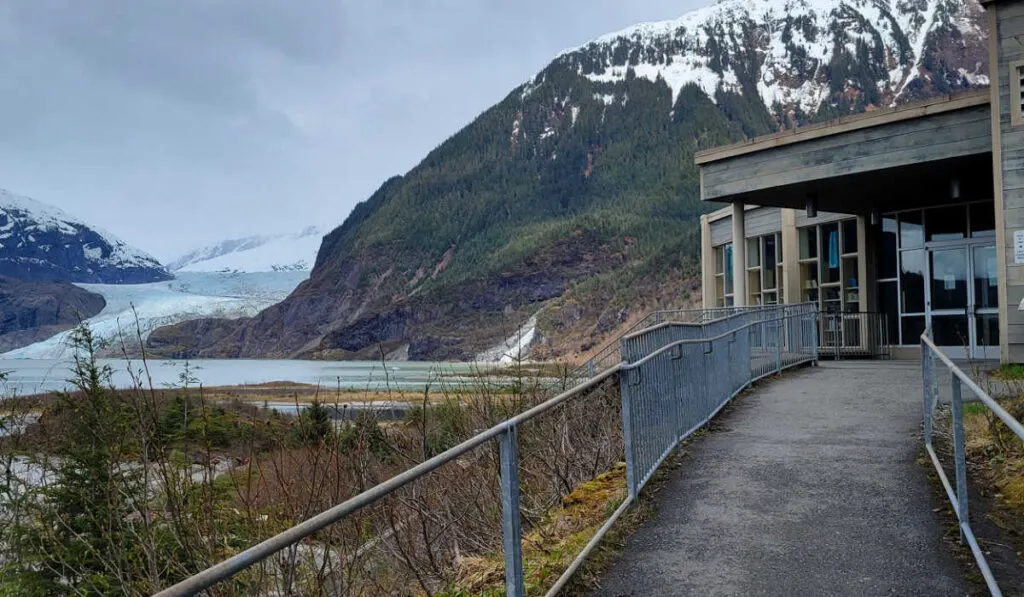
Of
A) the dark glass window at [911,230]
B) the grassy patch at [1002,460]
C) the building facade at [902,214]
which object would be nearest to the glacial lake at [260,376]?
the grassy patch at [1002,460]

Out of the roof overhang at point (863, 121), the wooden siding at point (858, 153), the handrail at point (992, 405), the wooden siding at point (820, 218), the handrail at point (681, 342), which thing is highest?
the roof overhang at point (863, 121)

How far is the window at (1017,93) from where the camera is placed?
49.9ft

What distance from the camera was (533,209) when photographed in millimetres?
193250

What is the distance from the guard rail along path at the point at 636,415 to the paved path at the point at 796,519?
1.23 feet

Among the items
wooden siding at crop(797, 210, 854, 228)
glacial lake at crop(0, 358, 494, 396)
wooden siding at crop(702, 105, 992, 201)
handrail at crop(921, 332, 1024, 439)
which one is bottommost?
glacial lake at crop(0, 358, 494, 396)

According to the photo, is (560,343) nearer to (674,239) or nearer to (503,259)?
(674,239)

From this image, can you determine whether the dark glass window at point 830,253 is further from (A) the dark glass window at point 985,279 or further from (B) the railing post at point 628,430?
(B) the railing post at point 628,430

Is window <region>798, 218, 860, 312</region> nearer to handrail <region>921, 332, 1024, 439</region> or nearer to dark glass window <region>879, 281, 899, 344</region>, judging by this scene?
dark glass window <region>879, 281, 899, 344</region>

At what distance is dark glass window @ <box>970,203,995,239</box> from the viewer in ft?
64.8

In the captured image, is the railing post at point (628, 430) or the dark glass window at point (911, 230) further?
the dark glass window at point (911, 230)

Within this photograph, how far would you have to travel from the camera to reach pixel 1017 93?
15273 millimetres

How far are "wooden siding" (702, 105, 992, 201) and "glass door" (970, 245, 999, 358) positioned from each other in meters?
4.30

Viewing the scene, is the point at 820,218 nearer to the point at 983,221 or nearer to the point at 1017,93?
the point at 983,221

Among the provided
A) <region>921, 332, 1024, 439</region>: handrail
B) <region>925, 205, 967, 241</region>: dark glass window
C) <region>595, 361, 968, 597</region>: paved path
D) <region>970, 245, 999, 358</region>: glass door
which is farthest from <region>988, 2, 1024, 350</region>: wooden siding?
<region>921, 332, 1024, 439</region>: handrail
